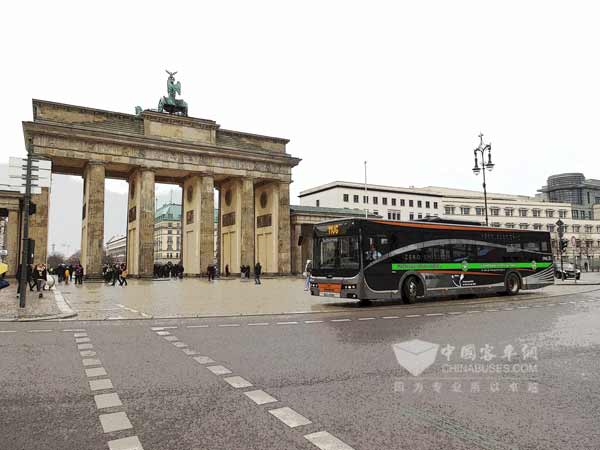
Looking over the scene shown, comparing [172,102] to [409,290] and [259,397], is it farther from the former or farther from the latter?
[259,397]

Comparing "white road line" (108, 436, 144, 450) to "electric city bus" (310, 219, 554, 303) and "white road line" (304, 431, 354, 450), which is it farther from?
"electric city bus" (310, 219, 554, 303)

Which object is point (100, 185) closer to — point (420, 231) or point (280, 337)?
point (420, 231)

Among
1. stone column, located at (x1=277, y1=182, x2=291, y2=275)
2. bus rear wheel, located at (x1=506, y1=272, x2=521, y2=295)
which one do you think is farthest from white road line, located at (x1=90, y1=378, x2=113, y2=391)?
stone column, located at (x1=277, y1=182, x2=291, y2=275)

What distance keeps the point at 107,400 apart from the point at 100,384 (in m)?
0.82

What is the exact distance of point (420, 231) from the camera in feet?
61.2

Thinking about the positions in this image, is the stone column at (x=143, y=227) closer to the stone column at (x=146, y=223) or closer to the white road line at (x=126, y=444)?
the stone column at (x=146, y=223)

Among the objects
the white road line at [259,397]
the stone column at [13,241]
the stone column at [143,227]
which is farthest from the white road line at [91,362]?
the stone column at [13,241]

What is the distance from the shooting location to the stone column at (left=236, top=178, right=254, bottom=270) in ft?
169

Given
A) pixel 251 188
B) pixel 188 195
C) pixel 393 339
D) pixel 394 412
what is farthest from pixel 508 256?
pixel 188 195

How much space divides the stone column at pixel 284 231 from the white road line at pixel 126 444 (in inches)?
1936

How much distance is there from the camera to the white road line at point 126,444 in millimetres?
3971

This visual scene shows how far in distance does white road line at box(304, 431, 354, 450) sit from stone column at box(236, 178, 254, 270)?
47029 millimetres

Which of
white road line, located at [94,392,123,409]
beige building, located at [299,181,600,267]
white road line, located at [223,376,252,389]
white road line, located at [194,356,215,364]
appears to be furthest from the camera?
beige building, located at [299,181,600,267]

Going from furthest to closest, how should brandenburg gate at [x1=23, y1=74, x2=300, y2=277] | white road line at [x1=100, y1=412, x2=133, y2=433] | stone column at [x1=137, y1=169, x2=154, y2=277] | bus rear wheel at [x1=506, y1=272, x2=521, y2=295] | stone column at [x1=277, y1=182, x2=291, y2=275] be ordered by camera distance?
1. stone column at [x1=277, y1=182, x2=291, y2=275]
2. stone column at [x1=137, y1=169, x2=154, y2=277]
3. brandenburg gate at [x1=23, y1=74, x2=300, y2=277]
4. bus rear wheel at [x1=506, y1=272, x2=521, y2=295]
5. white road line at [x1=100, y1=412, x2=133, y2=433]
